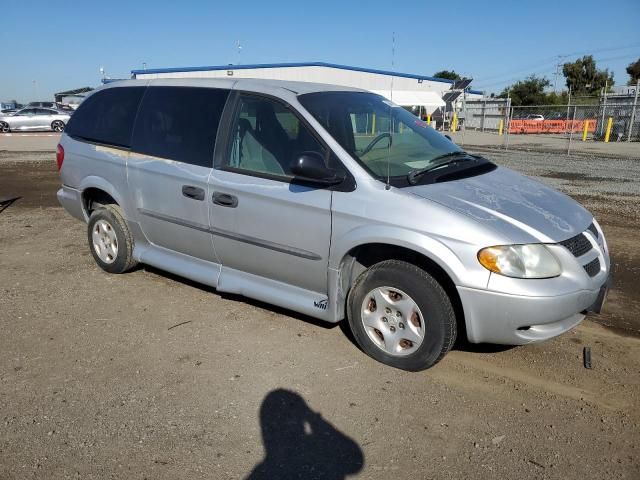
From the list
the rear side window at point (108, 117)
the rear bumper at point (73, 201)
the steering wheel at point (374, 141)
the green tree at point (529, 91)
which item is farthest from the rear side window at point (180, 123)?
the green tree at point (529, 91)

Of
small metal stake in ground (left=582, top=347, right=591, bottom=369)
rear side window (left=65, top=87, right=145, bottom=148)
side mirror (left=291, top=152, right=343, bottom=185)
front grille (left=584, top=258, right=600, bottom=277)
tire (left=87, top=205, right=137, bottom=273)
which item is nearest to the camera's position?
front grille (left=584, top=258, right=600, bottom=277)

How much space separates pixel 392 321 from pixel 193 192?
1864mm

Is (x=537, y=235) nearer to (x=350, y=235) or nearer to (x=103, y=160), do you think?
(x=350, y=235)

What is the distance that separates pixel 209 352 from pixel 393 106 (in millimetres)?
2585

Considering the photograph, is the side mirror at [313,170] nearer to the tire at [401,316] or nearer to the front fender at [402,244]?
the front fender at [402,244]

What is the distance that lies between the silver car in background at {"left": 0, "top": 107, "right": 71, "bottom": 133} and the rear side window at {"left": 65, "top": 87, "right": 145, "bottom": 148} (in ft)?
88.3

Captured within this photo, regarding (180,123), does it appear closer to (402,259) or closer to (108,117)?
(108,117)

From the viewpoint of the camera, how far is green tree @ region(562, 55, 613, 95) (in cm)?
6906

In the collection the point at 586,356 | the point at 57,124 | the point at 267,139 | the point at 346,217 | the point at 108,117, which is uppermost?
the point at 108,117

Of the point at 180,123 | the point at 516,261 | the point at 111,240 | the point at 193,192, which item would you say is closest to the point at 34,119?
the point at 111,240

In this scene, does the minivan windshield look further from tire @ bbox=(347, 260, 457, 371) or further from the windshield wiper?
tire @ bbox=(347, 260, 457, 371)

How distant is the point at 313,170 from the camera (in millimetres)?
3363

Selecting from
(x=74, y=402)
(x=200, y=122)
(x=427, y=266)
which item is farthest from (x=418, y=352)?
(x=200, y=122)

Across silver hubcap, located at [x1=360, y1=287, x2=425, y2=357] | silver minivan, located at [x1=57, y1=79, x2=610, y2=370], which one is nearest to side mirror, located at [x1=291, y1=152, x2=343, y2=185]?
silver minivan, located at [x1=57, y1=79, x2=610, y2=370]
